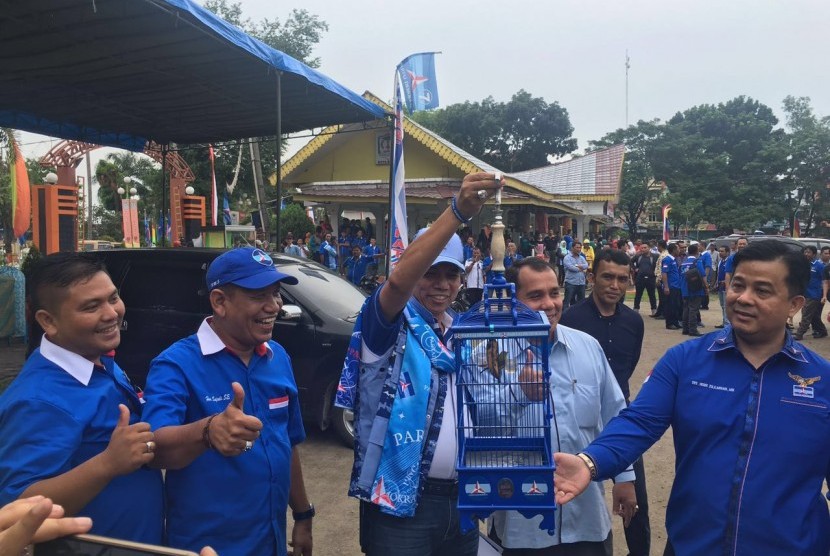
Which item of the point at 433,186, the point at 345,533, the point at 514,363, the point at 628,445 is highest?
the point at 433,186

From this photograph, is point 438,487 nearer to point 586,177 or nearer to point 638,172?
point 586,177

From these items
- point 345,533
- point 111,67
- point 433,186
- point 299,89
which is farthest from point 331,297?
point 433,186

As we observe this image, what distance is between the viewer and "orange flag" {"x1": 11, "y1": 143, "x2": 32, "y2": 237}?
10.2m

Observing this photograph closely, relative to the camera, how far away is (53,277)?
1.78 meters

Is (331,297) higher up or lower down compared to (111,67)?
lower down

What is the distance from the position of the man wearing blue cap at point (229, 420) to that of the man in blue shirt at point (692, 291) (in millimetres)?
10763

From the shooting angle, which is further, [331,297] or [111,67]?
[111,67]

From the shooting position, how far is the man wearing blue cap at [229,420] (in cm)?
166

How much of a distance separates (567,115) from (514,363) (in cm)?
4632

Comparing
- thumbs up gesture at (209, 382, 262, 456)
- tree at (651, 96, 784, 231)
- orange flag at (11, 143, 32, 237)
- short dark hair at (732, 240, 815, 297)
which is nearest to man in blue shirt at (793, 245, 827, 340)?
short dark hair at (732, 240, 815, 297)

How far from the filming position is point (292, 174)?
1903 centimetres

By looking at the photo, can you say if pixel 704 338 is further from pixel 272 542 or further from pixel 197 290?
pixel 197 290

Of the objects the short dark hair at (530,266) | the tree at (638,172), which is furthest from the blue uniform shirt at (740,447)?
the tree at (638,172)

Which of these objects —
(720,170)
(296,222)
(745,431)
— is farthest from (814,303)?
(720,170)
